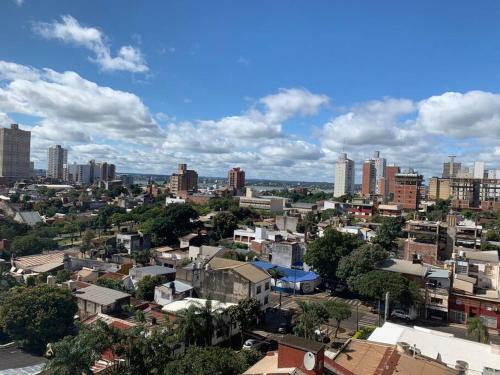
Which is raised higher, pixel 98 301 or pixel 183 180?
pixel 183 180

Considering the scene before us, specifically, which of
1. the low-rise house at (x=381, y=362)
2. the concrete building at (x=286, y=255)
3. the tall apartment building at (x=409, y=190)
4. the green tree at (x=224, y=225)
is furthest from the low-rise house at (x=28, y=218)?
the tall apartment building at (x=409, y=190)

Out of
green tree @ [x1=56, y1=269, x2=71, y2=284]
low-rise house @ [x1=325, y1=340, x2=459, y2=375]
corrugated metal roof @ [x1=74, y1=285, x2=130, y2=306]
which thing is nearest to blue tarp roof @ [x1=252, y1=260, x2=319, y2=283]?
corrugated metal roof @ [x1=74, y1=285, x2=130, y2=306]

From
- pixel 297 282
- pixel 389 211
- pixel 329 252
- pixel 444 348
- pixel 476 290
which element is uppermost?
pixel 389 211

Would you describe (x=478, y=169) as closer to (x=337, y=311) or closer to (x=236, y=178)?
(x=236, y=178)

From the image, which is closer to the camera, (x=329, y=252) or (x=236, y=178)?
(x=329, y=252)

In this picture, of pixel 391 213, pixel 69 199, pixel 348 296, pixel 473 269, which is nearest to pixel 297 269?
pixel 348 296

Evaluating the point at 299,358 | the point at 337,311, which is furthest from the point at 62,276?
the point at 299,358

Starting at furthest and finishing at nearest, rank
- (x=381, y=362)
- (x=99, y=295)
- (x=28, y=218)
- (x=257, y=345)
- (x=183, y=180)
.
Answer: (x=183, y=180) → (x=28, y=218) → (x=99, y=295) → (x=257, y=345) → (x=381, y=362)
